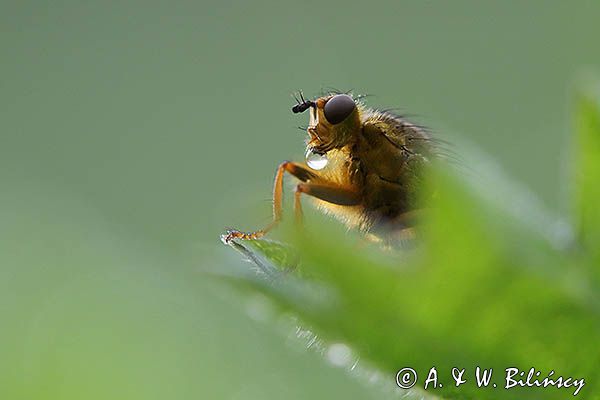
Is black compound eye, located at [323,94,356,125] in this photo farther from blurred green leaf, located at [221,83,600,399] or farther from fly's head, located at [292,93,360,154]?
blurred green leaf, located at [221,83,600,399]

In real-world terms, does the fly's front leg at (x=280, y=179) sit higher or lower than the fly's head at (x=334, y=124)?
lower

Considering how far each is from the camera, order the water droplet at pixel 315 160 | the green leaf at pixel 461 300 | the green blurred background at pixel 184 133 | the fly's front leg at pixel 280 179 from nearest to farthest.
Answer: the green leaf at pixel 461 300 < the fly's front leg at pixel 280 179 < the water droplet at pixel 315 160 < the green blurred background at pixel 184 133

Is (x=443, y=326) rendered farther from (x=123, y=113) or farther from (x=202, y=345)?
(x=123, y=113)

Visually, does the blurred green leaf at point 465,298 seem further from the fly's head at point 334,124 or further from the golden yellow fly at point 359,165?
the fly's head at point 334,124

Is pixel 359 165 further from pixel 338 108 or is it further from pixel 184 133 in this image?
pixel 184 133

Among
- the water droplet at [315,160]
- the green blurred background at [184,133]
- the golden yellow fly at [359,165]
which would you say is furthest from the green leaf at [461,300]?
the water droplet at [315,160]

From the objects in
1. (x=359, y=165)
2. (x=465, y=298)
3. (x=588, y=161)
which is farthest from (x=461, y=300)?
(x=359, y=165)

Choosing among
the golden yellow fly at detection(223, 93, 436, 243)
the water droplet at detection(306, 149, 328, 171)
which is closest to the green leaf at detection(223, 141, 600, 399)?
the golden yellow fly at detection(223, 93, 436, 243)
